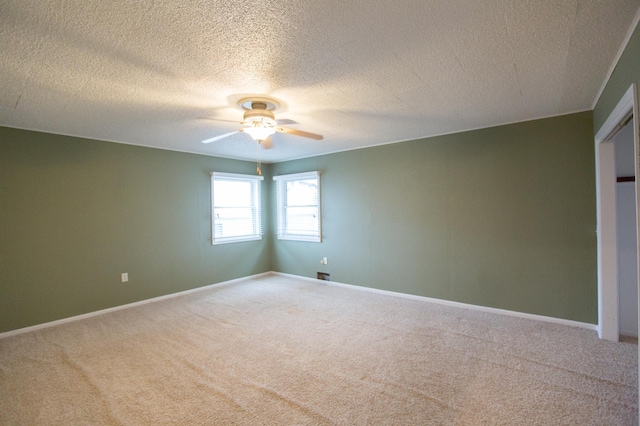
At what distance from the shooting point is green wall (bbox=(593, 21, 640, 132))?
1.71 meters

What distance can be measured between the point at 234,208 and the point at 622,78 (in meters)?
5.32

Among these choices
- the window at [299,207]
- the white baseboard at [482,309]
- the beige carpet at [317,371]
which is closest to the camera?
the beige carpet at [317,371]

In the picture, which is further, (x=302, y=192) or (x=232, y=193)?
(x=302, y=192)

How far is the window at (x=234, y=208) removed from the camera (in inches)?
213

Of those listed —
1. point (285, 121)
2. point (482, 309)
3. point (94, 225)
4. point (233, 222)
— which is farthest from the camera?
point (233, 222)

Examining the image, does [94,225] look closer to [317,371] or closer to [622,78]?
[317,371]

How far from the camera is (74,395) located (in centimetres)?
223

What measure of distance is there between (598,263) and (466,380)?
2.10 m

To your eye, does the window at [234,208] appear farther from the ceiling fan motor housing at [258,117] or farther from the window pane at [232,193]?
the ceiling fan motor housing at [258,117]

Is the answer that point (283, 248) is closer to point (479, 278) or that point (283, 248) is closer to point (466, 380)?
point (479, 278)

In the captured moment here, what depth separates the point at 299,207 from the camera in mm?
5875

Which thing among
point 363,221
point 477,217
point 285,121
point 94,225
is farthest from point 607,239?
point 94,225

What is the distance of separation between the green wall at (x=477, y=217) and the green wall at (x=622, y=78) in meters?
0.75

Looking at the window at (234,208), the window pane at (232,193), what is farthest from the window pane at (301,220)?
the window pane at (232,193)
